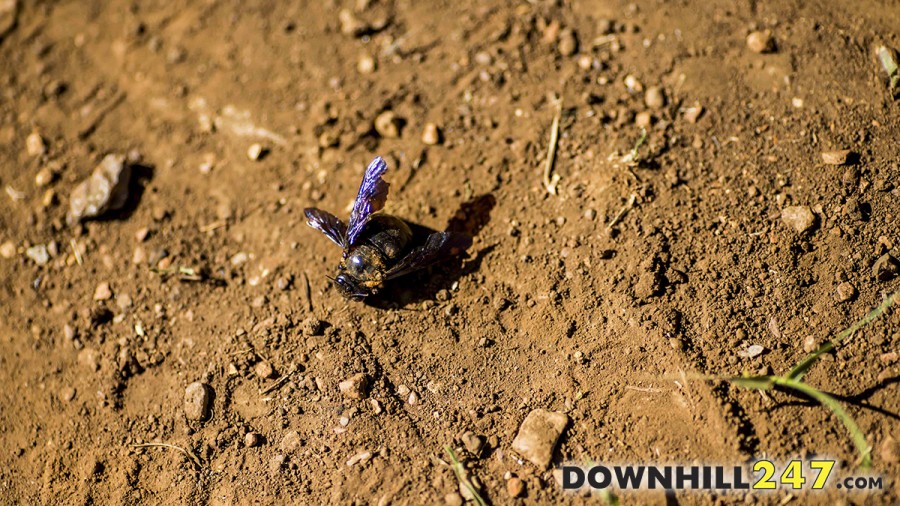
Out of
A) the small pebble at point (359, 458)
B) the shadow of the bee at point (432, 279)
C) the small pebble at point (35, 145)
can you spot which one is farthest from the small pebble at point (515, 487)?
the small pebble at point (35, 145)

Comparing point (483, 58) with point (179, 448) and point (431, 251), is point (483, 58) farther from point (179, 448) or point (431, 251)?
point (179, 448)

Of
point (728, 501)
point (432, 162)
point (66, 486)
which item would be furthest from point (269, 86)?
point (728, 501)

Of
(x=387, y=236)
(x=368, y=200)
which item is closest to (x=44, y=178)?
(x=368, y=200)

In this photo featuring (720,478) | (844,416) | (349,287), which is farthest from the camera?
(349,287)

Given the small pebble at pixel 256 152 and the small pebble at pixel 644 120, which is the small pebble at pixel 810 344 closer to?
the small pebble at pixel 644 120

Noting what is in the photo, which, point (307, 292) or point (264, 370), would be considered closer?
point (264, 370)

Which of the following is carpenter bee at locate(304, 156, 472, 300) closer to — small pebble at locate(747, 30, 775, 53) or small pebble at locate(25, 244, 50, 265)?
small pebble at locate(25, 244, 50, 265)

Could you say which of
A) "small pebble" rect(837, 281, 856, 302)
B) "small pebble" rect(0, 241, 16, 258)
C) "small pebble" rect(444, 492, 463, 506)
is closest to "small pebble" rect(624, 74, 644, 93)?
"small pebble" rect(837, 281, 856, 302)
